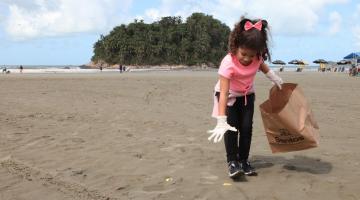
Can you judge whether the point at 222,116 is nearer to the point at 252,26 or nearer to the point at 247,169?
the point at 247,169

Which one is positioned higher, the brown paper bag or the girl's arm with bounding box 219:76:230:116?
the girl's arm with bounding box 219:76:230:116

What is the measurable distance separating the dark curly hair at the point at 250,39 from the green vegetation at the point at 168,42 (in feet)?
247

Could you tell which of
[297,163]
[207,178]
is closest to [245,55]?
[207,178]

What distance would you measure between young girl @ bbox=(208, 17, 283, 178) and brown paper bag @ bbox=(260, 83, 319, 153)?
15cm

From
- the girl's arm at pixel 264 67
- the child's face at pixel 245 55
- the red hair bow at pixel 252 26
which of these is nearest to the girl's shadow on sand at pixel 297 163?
the girl's arm at pixel 264 67

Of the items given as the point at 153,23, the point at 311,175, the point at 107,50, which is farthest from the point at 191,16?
the point at 311,175

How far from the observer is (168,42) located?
267ft

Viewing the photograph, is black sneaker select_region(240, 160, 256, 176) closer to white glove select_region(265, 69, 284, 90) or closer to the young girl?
the young girl

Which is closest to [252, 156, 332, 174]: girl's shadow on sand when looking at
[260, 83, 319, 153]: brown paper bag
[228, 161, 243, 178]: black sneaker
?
[260, 83, 319, 153]: brown paper bag

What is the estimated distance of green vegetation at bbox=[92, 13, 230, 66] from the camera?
3157 inches

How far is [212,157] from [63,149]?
1.88 meters

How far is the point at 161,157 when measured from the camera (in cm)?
550

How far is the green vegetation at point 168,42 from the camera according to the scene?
263 feet

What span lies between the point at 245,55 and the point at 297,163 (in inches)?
60.2
